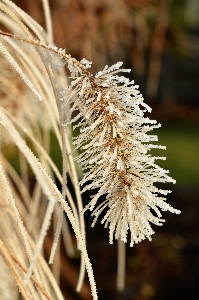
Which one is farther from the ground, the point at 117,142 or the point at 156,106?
the point at 156,106

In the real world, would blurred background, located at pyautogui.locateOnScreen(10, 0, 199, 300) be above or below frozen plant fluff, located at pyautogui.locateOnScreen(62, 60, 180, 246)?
above

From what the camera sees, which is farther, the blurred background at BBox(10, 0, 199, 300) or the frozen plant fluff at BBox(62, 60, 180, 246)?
the blurred background at BBox(10, 0, 199, 300)

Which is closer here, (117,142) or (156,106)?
(117,142)

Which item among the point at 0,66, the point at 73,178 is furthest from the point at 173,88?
the point at 73,178

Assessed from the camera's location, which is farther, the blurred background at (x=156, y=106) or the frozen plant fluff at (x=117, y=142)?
the blurred background at (x=156, y=106)

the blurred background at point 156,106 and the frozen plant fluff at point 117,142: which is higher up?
the blurred background at point 156,106
